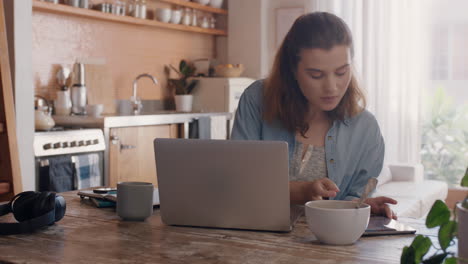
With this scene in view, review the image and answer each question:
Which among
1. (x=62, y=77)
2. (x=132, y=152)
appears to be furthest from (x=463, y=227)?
(x=62, y=77)

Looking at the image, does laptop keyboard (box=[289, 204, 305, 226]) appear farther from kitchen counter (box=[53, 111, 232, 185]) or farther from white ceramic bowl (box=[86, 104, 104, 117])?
white ceramic bowl (box=[86, 104, 104, 117])

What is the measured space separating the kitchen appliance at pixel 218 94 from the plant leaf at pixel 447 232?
5157mm

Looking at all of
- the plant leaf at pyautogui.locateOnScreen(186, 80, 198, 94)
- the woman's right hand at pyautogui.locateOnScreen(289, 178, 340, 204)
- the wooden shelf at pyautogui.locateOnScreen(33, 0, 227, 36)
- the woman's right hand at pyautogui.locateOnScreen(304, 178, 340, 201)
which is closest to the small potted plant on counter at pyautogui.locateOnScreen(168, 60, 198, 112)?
the plant leaf at pyautogui.locateOnScreen(186, 80, 198, 94)

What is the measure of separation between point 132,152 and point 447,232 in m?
4.00

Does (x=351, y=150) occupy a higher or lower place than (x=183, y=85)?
lower

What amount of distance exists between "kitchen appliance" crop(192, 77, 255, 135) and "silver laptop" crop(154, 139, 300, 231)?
4292 mm

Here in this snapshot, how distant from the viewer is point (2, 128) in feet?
9.80

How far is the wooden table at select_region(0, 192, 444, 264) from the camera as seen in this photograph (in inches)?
50.0

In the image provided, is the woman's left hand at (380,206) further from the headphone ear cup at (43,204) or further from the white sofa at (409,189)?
the white sofa at (409,189)

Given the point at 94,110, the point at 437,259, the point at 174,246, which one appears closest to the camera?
the point at 437,259

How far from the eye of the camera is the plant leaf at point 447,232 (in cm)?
70

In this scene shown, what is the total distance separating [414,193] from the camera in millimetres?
4809

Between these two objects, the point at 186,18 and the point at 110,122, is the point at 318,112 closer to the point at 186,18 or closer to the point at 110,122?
the point at 110,122

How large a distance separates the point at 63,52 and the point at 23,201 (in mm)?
3499
